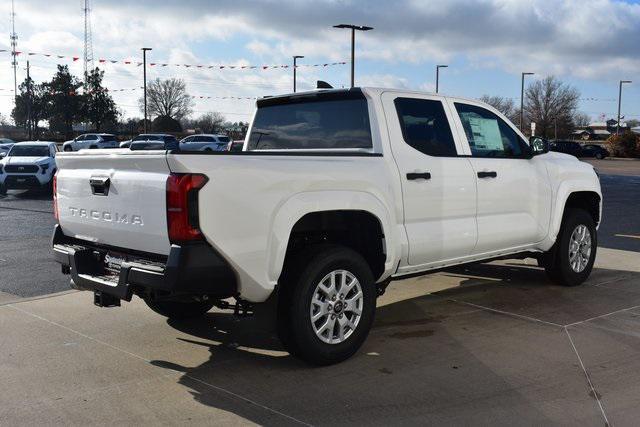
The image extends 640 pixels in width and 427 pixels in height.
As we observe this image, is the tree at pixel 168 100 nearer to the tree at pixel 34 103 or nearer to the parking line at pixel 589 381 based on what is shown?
the tree at pixel 34 103

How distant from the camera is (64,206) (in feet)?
16.2

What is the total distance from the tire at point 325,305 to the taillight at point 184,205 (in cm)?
85

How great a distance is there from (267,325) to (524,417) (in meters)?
2.61

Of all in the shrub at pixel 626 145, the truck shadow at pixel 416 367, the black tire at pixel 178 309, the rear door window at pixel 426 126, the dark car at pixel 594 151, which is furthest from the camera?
the shrub at pixel 626 145

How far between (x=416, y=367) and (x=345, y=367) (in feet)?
1.64

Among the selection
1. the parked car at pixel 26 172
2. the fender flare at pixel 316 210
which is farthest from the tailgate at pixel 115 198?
the parked car at pixel 26 172

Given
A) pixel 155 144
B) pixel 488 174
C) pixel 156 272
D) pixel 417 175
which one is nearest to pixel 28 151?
pixel 155 144

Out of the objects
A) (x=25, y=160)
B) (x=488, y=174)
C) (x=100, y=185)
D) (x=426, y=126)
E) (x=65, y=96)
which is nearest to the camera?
(x=100, y=185)

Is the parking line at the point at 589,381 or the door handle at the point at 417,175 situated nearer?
the parking line at the point at 589,381

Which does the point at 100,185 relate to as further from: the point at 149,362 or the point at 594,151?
the point at 594,151

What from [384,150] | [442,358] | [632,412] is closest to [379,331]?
[442,358]

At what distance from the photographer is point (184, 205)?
3.92 m

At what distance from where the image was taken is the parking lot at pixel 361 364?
3.91 metres

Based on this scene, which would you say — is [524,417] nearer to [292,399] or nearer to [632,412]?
[632,412]
